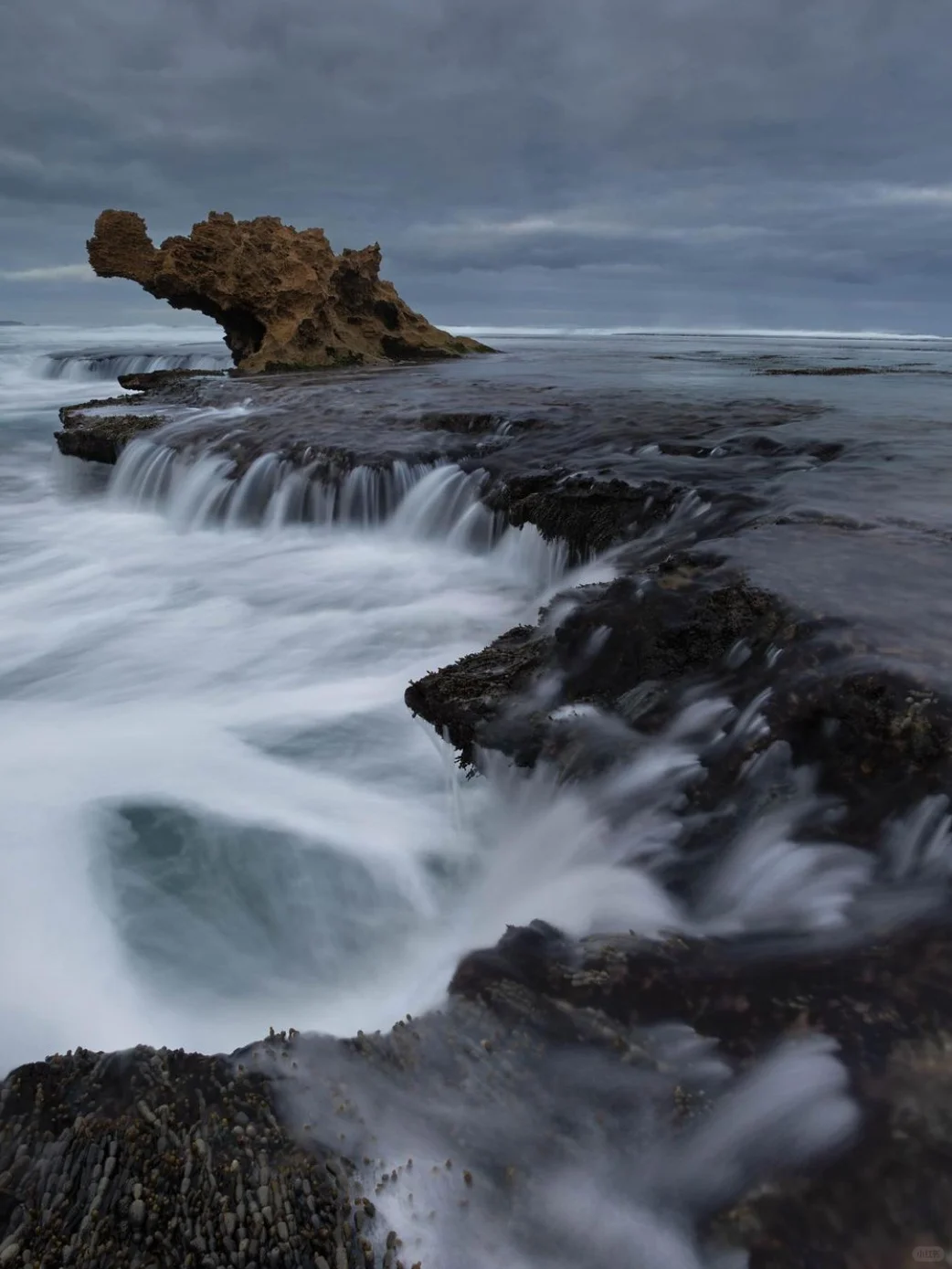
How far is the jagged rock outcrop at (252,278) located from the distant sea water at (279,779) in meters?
19.4

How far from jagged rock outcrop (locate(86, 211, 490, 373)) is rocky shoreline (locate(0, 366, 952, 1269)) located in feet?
86.4

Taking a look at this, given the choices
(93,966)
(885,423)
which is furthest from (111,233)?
(93,966)

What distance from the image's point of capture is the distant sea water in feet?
12.1

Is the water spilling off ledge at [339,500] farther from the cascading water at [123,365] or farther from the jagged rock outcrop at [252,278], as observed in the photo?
the cascading water at [123,365]

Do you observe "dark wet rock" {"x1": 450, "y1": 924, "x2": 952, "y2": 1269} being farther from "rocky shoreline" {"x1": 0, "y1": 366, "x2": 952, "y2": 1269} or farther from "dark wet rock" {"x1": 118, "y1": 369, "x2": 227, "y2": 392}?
"dark wet rock" {"x1": 118, "y1": 369, "x2": 227, "y2": 392}

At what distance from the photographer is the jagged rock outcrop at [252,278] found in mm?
28984

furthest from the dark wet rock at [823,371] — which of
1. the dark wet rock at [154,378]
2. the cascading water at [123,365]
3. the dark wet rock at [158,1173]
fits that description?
the dark wet rock at [158,1173]

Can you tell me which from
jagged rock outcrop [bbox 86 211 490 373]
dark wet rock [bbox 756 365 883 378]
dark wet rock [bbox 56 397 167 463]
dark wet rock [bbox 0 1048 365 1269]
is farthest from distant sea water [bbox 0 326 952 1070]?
jagged rock outcrop [bbox 86 211 490 373]

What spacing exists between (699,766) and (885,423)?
1088 cm

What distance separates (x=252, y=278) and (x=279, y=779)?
28.1 meters

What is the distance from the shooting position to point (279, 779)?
5.71m

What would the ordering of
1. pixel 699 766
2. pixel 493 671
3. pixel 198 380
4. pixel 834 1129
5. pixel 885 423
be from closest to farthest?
pixel 834 1129, pixel 699 766, pixel 493 671, pixel 885 423, pixel 198 380

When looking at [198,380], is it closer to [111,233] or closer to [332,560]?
[111,233]

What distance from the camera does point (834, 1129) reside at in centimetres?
220
